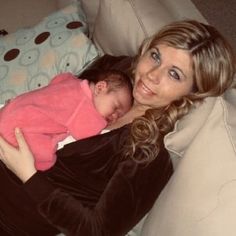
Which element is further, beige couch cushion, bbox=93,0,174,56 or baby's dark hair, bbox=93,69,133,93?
beige couch cushion, bbox=93,0,174,56

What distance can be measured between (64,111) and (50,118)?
Result: 0.05m

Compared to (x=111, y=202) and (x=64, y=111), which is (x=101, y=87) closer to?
(x=64, y=111)

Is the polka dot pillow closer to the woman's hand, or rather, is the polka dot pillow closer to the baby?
the baby

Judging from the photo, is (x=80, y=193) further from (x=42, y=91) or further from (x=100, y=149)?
(x=42, y=91)

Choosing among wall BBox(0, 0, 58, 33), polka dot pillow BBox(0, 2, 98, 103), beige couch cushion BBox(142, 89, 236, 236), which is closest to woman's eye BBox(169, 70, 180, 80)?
beige couch cushion BBox(142, 89, 236, 236)

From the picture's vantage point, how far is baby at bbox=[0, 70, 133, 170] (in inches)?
54.2

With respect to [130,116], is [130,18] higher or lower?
higher

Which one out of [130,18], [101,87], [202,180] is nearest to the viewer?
[202,180]

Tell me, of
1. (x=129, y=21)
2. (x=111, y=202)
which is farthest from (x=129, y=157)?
(x=129, y=21)

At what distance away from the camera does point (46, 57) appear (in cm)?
173

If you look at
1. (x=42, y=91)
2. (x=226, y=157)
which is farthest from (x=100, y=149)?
(x=226, y=157)

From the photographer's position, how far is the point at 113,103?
1433mm

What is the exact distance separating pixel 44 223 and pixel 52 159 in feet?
0.67

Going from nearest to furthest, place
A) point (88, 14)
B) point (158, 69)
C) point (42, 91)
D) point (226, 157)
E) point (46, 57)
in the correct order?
point (226, 157) → point (158, 69) → point (42, 91) → point (46, 57) → point (88, 14)
